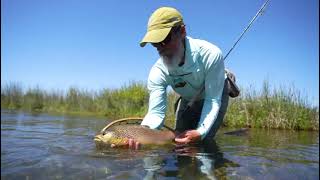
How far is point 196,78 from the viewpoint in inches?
182

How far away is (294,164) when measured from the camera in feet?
14.9

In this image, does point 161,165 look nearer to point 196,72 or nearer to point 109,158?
point 109,158

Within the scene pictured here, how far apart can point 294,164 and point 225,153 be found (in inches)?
36.6

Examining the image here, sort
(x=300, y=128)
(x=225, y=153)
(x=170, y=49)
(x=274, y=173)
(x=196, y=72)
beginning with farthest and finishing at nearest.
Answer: (x=300, y=128), (x=225, y=153), (x=196, y=72), (x=170, y=49), (x=274, y=173)

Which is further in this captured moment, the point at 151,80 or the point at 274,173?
the point at 151,80

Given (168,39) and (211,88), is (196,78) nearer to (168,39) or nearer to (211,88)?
(211,88)

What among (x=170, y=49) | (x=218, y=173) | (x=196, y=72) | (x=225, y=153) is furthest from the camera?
(x=225, y=153)

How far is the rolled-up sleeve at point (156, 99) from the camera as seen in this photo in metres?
4.63

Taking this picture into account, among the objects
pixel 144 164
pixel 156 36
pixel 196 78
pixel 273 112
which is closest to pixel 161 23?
pixel 156 36

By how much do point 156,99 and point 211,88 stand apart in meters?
0.71

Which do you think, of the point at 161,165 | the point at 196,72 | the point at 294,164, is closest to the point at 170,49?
the point at 196,72

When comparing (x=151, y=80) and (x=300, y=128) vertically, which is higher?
(x=151, y=80)

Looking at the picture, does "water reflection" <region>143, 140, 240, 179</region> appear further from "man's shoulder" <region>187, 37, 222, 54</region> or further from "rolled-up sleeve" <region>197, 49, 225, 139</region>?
"man's shoulder" <region>187, 37, 222, 54</region>

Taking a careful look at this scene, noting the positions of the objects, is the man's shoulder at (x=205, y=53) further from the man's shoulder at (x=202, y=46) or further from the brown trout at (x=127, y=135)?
the brown trout at (x=127, y=135)
